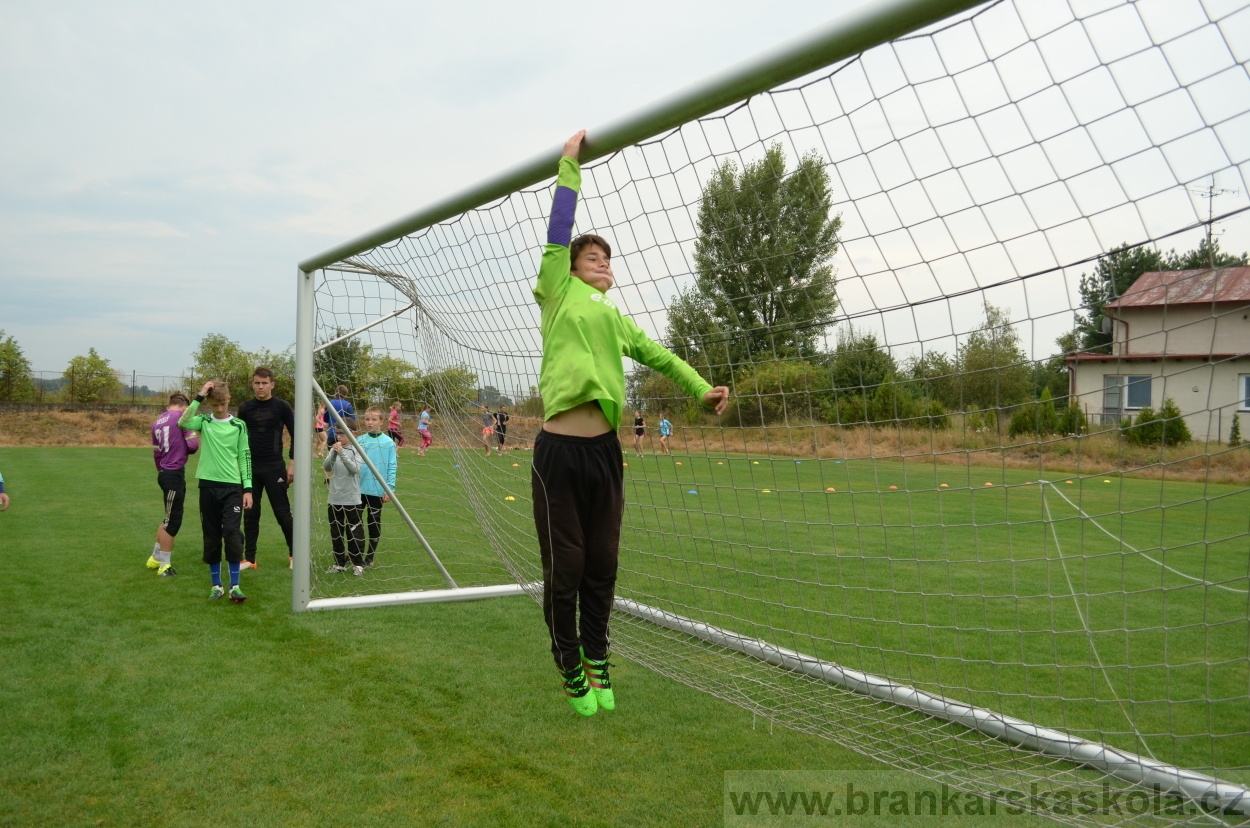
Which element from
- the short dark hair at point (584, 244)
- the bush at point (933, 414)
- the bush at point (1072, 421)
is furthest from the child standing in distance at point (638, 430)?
the bush at point (1072, 421)

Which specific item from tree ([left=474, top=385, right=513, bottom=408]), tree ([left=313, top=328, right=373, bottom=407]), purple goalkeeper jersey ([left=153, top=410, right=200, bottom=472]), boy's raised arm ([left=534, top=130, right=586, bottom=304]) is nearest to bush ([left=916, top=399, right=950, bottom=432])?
boy's raised arm ([left=534, top=130, right=586, bottom=304])

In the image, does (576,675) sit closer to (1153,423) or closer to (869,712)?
(869,712)

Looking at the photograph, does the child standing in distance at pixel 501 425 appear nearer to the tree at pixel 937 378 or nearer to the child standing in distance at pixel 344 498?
the child standing in distance at pixel 344 498

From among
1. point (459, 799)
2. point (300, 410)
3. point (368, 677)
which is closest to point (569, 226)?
point (459, 799)

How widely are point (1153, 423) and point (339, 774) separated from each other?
344 centimetres

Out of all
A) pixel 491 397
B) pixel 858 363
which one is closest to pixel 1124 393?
pixel 858 363

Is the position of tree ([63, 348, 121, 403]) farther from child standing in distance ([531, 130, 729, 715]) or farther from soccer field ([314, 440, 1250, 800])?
child standing in distance ([531, 130, 729, 715])

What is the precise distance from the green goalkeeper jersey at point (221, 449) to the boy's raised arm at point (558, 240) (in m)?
4.28

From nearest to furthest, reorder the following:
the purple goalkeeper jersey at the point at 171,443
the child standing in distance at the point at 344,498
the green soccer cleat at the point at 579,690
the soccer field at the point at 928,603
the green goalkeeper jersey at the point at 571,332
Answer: the green goalkeeper jersey at the point at 571,332, the green soccer cleat at the point at 579,690, the soccer field at the point at 928,603, the child standing in distance at the point at 344,498, the purple goalkeeper jersey at the point at 171,443

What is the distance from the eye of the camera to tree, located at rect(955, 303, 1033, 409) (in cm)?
280

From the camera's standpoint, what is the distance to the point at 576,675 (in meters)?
3.22

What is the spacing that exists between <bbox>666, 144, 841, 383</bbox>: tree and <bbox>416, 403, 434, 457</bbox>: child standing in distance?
11.7 ft

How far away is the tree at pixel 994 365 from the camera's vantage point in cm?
280

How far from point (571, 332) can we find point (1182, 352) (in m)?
1.98
